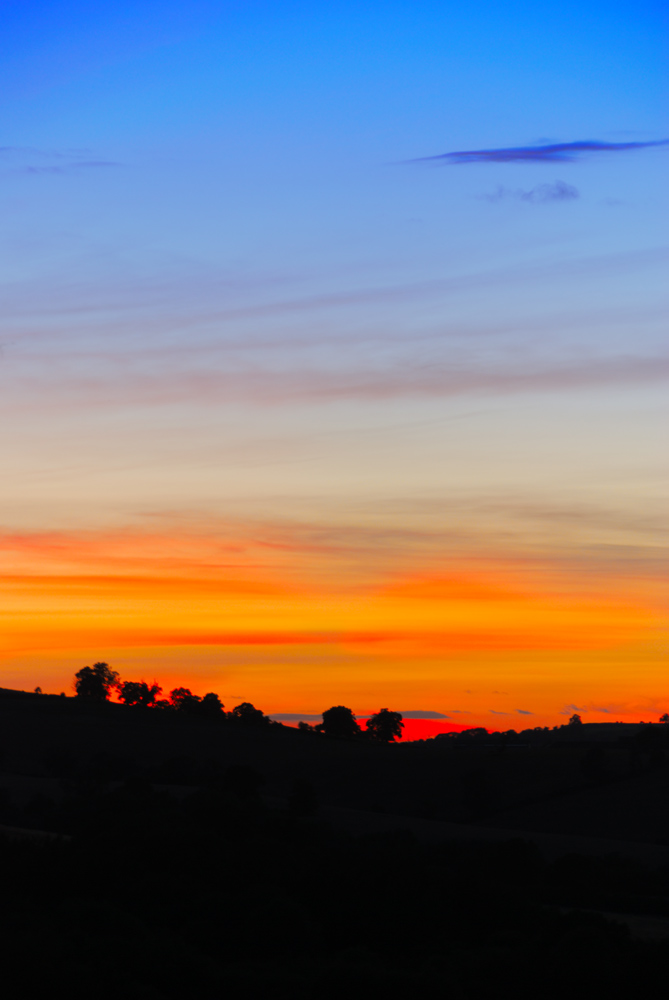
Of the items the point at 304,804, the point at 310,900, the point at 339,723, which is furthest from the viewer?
the point at 339,723

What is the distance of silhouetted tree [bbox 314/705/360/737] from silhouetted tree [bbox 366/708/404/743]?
643 centimetres

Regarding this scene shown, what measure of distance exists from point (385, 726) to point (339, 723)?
1302 centimetres

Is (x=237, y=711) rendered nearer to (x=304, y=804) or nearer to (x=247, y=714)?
(x=247, y=714)

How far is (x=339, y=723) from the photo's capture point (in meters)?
181

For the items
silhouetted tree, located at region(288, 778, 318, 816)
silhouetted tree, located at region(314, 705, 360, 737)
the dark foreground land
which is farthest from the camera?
silhouetted tree, located at region(314, 705, 360, 737)

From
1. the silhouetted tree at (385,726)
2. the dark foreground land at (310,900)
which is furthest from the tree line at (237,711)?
the dark foreground land at (310,900)

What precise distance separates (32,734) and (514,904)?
101 meters

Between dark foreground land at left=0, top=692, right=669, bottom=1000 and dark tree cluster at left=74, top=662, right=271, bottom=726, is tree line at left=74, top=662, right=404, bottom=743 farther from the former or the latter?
dark foreground land at left=0, top=692, right=669, bottom=1000

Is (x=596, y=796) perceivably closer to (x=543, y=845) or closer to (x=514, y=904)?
(x=543, y=845)

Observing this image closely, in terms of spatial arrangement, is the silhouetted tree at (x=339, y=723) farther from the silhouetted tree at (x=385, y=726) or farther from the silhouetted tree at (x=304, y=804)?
the silhouetted tree at (x=304, y=804)

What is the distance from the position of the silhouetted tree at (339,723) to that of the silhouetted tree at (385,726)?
6.43 metres

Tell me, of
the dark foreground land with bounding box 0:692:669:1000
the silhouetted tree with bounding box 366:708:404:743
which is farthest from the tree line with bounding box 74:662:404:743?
the dark foreground land with bounding box 0:692:669:1000

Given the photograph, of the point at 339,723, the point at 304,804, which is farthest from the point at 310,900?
the point at 339,723

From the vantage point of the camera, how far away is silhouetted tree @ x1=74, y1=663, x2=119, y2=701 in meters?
193
